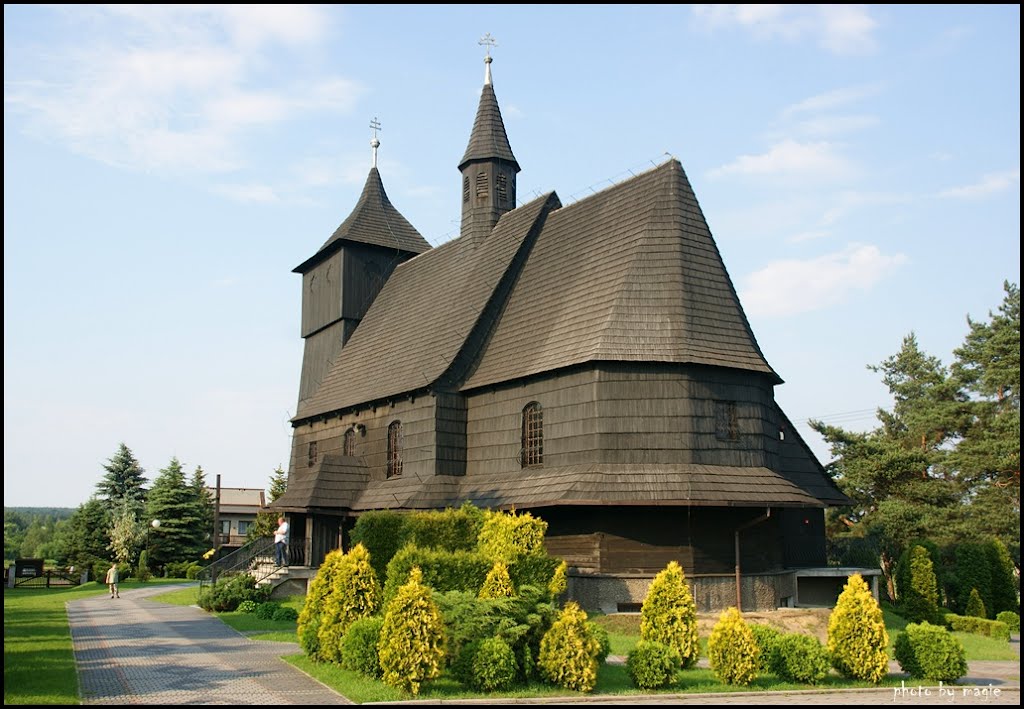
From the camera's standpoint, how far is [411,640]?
1299 cm

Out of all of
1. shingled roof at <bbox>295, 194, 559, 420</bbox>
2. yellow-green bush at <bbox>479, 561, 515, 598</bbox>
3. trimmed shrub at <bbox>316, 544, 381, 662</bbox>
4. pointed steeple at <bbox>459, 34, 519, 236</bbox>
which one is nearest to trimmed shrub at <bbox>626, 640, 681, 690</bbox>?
yellow-green bush at <bbox>479, 561, 515, 598</bbox>

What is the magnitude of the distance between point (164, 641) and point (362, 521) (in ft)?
15.8

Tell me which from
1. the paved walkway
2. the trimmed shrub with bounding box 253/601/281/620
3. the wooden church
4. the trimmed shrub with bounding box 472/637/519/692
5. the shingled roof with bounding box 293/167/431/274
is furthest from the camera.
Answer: the shingled roof with bounding box 293/167/431/274

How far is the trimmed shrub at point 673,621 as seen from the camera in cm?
1496

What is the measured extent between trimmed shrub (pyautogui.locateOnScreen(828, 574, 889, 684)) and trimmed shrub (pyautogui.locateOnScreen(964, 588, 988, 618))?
1379cm

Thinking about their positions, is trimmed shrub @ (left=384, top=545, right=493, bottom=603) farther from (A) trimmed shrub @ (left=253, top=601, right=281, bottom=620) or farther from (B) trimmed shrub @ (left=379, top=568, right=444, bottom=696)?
(A) trimmed shrub @ (left=253, top=601, right=281, bottom=620)

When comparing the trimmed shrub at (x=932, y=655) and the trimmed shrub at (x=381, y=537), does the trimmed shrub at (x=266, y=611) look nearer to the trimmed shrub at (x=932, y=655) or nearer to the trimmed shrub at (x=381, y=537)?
the trimmed shrub at (x=381, y=537)

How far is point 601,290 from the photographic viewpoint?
2448 cm

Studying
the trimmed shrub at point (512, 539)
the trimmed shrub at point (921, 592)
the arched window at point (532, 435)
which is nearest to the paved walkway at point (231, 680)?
the trimmed shrub at point (512, 539)

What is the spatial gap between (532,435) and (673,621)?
402 inches

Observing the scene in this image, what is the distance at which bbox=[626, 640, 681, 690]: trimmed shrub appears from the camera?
1352 cm

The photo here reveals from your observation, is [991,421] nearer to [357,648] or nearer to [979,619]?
[979,619]

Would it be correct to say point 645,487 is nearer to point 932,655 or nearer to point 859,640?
point 859,640

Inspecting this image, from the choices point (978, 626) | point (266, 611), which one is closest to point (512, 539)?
point (266, 611)
